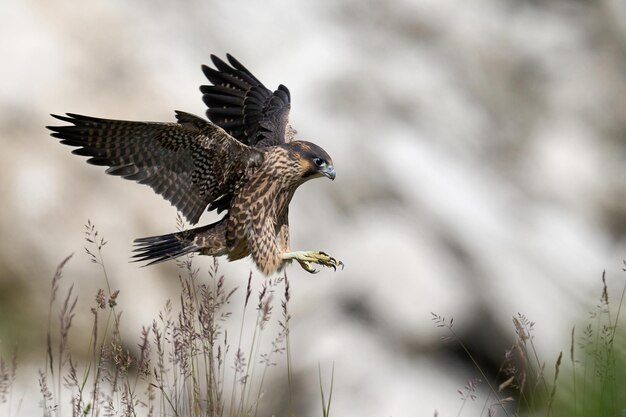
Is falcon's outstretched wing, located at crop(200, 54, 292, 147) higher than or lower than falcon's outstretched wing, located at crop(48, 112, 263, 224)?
higher

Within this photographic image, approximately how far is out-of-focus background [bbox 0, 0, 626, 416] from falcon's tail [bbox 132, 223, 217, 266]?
125 cm

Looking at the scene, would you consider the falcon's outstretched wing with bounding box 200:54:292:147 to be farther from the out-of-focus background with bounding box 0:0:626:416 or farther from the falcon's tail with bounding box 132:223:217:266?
the out-of-focus background with bounding box 0:0:626:416

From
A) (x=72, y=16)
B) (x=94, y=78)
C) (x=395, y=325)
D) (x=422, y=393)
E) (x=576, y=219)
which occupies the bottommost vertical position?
(x=422, y=393)

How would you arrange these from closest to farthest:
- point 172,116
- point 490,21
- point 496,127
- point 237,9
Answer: point 172,116, point 237,9, point 496,127, point 490,21

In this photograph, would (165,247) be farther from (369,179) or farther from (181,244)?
(369,179)

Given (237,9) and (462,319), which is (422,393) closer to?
(462,319)

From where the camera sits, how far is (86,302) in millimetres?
6383

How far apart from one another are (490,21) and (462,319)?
4049mm

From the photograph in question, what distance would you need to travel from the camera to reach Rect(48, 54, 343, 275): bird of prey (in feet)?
15.6

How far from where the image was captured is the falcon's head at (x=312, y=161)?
16.9 feet

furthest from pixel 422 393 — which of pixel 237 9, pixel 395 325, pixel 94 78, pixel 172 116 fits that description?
pixel 237 9

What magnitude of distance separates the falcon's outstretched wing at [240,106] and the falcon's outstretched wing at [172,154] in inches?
24.4

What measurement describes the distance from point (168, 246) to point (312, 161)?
88 centimetres

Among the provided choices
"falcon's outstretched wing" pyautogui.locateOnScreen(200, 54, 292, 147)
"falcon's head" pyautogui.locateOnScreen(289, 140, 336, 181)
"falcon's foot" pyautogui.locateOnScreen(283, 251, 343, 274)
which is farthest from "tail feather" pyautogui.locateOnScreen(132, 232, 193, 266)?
"falcon's outstretched wing" pyautogui.locateOnScreen(200, 54, 292, 147)
